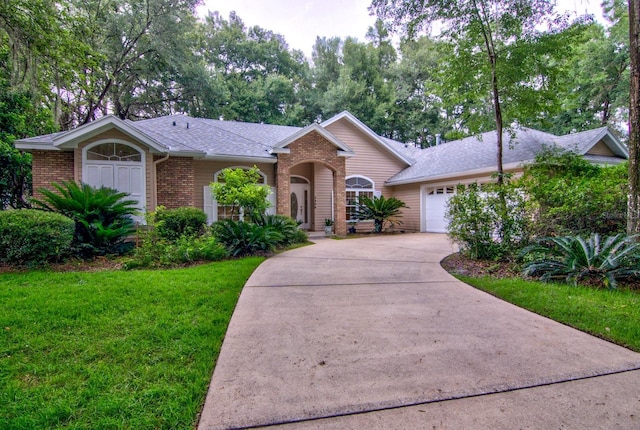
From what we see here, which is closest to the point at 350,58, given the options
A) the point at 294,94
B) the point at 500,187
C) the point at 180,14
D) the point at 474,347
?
the point at 294,94

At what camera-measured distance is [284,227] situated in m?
9.75

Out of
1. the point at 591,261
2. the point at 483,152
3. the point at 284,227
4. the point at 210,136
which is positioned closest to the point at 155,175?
the point at 210,136

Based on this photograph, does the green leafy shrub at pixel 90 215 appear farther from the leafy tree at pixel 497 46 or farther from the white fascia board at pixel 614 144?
the white fascia board at pixel 614 144

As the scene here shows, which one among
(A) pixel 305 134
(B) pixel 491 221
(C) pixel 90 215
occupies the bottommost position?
(B) pixel 491 221

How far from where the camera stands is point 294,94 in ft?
89.4

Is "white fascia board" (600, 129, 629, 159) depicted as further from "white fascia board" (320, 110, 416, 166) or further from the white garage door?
"white fascia board" (320, 110, 416, 166)

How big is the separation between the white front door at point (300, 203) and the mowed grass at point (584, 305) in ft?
34.1

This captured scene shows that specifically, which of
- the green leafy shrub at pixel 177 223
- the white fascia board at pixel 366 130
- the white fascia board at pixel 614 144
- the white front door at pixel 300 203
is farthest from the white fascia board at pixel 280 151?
the white fascia board at pixel 614 144

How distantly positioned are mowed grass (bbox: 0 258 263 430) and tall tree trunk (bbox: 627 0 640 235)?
631 centimetres

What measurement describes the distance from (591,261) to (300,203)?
11.2 meters

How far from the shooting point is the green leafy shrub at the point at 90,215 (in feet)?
22.9

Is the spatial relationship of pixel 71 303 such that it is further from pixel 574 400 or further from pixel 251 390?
pixel 574 400

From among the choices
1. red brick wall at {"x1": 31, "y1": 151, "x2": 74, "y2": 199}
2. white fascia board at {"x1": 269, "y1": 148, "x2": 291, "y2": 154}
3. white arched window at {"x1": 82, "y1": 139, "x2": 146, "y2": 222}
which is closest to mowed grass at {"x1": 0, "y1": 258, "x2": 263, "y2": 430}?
white arched window at {"x1": 82, "y1": 139, "x2": 146, "y2": 222}

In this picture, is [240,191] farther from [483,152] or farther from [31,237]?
[483,152]
